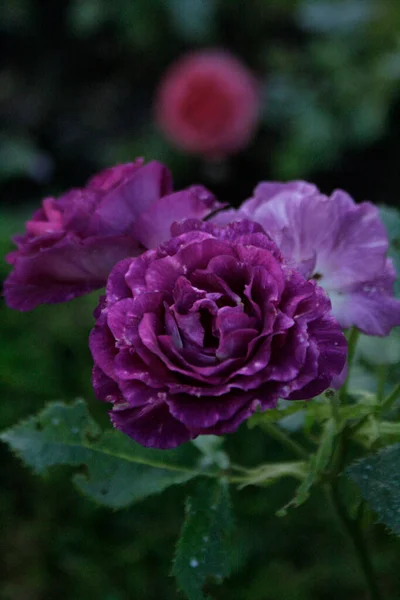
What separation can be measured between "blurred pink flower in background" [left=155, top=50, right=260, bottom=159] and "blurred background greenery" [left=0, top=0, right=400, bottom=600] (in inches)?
9.9

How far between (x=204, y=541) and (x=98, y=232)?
1.00 ft

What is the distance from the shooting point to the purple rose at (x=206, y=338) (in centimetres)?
56

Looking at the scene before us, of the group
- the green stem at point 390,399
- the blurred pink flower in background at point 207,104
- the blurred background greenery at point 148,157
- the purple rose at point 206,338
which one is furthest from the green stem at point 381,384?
the blurred pink flower in background at point 207,104

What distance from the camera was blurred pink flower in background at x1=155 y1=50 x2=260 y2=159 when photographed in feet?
8.18

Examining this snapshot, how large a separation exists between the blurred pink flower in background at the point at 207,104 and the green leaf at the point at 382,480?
1944 millimetres

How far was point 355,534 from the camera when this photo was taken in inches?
31.2

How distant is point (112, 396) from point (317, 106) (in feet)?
7.85

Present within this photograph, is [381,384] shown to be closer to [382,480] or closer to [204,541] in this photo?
[382,480]

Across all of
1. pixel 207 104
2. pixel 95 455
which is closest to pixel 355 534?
pixel 95 455

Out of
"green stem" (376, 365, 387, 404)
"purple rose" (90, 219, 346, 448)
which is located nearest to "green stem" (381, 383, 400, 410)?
"green stem" (376, 365, 387, 404)

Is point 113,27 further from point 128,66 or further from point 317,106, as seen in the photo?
point 317,106

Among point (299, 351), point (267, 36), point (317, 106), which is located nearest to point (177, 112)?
point (317, 106)

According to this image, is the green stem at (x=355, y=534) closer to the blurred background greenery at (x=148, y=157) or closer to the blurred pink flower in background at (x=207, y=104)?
the blurred background greenery at (x=148, y=157)

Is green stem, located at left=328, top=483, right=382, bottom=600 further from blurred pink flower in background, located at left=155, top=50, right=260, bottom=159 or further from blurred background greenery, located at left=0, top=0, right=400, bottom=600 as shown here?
blurred pink flower in background, located at left=155, top=50, right=260, bottom=159
